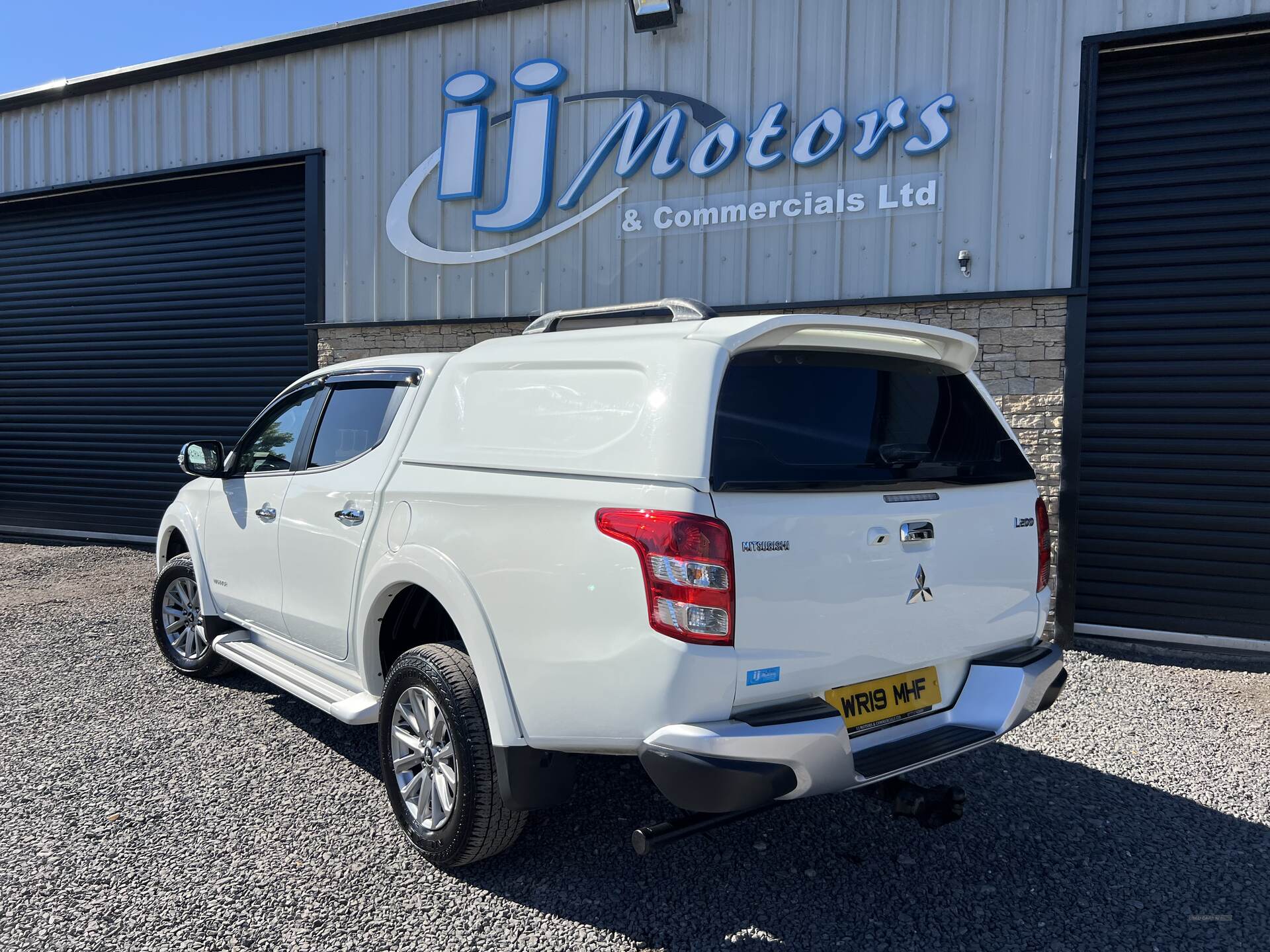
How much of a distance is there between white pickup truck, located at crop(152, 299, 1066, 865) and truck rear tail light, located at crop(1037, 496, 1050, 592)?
0.06ft

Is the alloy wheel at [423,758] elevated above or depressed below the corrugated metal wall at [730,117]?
below

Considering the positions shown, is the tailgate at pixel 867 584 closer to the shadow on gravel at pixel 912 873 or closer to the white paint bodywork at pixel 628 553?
the white paint bodywork at pixel 628 553

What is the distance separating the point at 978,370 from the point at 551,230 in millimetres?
3759

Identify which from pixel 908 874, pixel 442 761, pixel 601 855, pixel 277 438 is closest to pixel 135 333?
pixel 277 438

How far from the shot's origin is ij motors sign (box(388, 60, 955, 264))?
684 centimetres

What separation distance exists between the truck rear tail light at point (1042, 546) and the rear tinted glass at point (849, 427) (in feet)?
0.47

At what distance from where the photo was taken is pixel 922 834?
348 cm

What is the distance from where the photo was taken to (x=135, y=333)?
10.6 m

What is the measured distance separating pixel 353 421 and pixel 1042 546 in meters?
2.85

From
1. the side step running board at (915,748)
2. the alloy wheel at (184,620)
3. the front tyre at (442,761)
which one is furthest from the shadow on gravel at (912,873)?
the alloy wheel at (184,620)

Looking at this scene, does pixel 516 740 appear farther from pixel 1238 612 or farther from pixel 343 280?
pixel 343 280

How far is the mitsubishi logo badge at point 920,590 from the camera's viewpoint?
2826 mm

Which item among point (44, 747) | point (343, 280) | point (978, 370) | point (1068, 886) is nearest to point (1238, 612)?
point (978, 370)

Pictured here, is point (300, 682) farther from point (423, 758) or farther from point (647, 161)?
point (647, 161)
